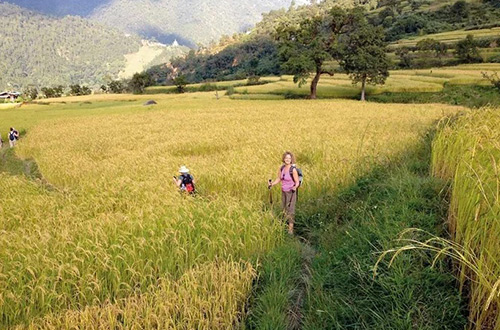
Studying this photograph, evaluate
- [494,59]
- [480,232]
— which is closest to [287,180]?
[480,232]

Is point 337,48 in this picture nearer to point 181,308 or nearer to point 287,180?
point 287,180

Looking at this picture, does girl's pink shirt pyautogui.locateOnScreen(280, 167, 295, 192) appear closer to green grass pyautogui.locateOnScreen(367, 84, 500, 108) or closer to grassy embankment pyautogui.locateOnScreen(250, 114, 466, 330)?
grassy embankment pyautogui.locateOnScreen(250, 114, 466, 330)

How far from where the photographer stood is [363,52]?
39.1 metres

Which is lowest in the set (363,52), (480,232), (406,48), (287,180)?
(287,180)

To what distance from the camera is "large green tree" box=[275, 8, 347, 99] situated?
37.7 meters

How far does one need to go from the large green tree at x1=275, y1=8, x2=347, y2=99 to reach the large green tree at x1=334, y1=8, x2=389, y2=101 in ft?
4.87

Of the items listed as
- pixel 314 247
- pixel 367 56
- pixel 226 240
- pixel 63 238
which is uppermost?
pixel 367 56

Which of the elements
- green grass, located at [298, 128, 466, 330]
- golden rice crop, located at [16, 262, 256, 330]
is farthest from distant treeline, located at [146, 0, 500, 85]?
golden rice crop, located at [16, 262, 256, 330]

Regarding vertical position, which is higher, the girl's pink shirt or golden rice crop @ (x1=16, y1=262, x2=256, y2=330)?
the girl's pink shirt

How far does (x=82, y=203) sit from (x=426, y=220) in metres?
7.09

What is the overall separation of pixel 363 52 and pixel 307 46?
248 inches

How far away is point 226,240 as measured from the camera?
20.1 feet

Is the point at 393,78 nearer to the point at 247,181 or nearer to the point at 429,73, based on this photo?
the point at 429,73

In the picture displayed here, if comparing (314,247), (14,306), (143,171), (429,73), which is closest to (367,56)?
(429,73)
